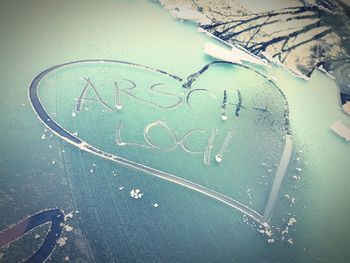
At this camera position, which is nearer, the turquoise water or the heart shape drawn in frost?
the turquoise water

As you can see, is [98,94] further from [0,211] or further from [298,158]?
[298,158]

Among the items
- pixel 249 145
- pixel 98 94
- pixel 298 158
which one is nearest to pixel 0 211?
pixel 98 94

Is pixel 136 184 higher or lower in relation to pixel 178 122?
lower

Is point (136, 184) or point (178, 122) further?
point (178, 122)

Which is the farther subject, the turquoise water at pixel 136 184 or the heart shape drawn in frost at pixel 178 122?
the heart shape drawn in frost at pixel 178 122
